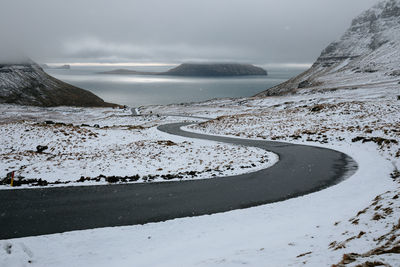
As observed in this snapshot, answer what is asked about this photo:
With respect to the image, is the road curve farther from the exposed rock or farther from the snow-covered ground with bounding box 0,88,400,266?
the exposed rock

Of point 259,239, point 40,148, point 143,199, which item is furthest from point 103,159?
point 259,239

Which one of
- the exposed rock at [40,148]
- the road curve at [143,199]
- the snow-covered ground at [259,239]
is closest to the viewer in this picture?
the snow-covered ground at [259,239]

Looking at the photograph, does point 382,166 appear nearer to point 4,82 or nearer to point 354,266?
point 354,266

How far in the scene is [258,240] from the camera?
26.5 feet

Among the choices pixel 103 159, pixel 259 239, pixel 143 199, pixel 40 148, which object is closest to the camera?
pixel 259 239

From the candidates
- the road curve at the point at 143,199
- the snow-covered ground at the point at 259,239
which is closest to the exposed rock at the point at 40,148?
the road curve at the point at 143,199

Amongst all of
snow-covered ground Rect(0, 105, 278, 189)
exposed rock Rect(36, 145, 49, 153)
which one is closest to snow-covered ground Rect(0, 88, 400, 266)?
snow-covered ground Rect(0, 105, 278, 189)

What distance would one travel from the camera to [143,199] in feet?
38.8

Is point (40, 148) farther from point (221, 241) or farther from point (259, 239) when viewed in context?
point (259, 239)

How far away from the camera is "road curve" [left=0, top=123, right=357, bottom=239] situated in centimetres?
959

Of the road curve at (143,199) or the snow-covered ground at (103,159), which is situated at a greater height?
the snow-covered ground at (103,159)

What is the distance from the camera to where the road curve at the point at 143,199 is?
31.5ft

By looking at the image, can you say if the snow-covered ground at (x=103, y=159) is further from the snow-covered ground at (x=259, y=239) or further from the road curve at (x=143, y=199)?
the snow-covered ground at (x=259, y=239)

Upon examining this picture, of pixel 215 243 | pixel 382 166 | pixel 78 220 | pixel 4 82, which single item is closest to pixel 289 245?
pixel 215 243
